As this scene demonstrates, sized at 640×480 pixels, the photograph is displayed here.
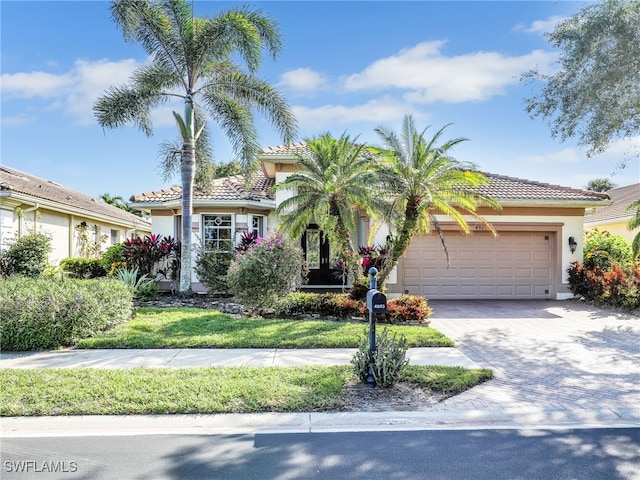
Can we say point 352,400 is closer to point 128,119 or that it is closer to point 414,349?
point 414,349

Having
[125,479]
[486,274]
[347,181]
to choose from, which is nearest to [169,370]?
[125,479]

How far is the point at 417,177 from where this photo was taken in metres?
10.2

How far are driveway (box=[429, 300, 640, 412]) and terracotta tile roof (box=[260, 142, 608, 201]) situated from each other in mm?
3887

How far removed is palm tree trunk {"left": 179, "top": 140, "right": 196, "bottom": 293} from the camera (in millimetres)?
12955

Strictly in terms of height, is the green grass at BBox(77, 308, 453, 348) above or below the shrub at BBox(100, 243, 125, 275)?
below

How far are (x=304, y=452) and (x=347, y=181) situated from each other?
7.88 m

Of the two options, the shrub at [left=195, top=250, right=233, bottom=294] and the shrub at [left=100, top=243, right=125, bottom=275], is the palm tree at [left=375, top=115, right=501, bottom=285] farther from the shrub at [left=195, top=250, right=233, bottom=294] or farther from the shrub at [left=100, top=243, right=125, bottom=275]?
the shrub at [left=100, top=243, right=125, bottom=275]

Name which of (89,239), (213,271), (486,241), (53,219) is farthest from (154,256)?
(486,241)

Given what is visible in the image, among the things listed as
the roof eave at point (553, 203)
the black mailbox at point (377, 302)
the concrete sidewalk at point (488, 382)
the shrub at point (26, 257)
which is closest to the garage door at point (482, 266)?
the roof eave at point (553, 203)

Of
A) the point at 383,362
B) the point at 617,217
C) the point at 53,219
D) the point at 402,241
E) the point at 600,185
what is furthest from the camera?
the point at 600,185

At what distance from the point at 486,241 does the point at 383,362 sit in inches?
430

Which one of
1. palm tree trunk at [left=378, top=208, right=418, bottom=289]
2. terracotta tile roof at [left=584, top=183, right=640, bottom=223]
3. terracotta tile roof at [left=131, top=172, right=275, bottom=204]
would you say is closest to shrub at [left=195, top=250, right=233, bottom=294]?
terracotta tile roof at [left=131, top=172, right=275, bottom=204]

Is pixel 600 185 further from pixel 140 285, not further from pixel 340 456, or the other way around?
pixel 340 456

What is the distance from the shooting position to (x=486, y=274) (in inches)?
581
